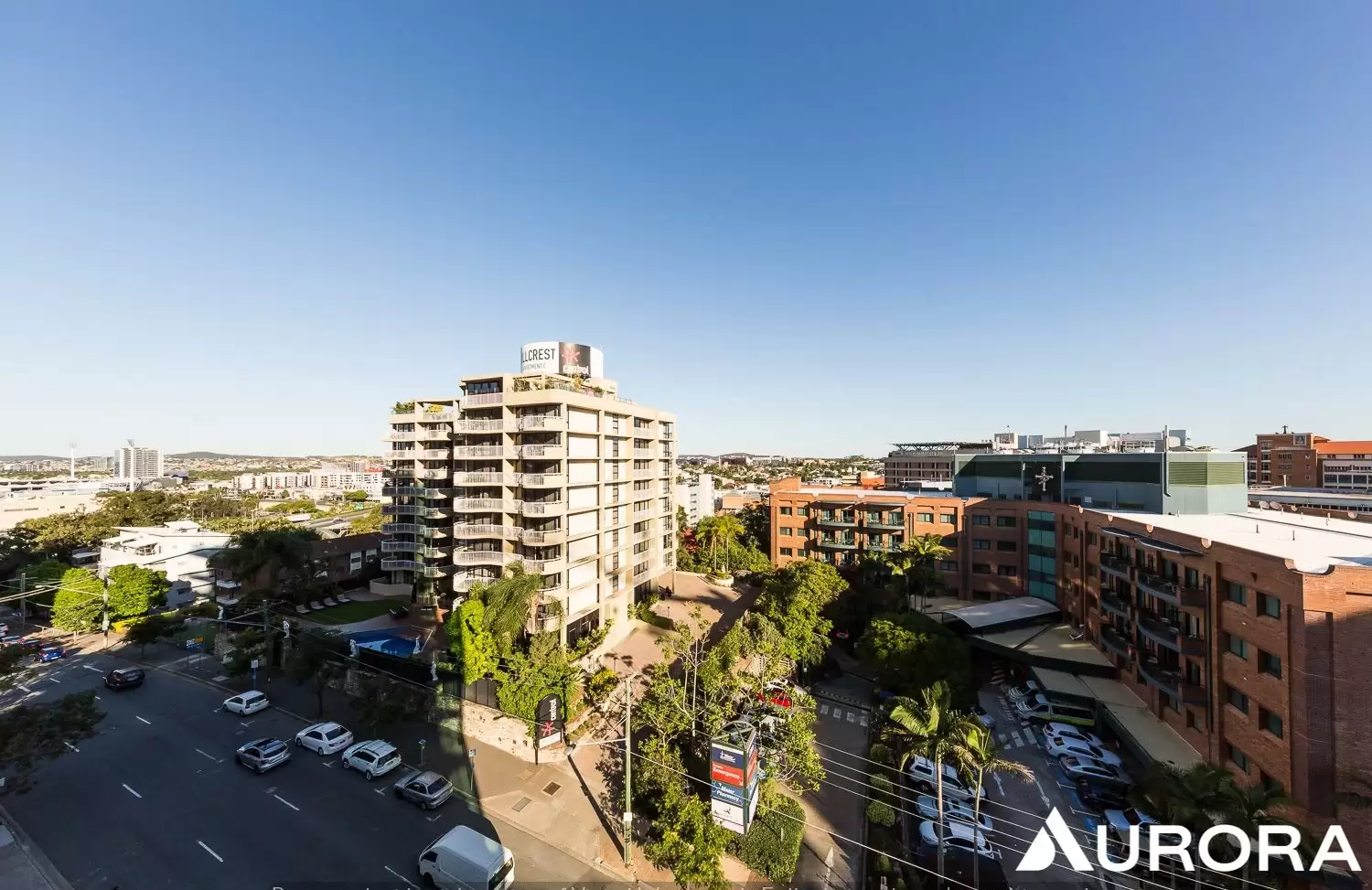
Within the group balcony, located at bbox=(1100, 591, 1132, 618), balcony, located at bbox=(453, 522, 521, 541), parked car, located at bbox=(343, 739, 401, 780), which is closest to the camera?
parked car, located at bbox=(343, 739, 401, 780)

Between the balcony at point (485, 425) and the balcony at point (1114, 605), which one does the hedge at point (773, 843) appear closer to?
the balcony at point (1114, 605)

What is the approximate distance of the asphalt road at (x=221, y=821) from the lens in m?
25.2

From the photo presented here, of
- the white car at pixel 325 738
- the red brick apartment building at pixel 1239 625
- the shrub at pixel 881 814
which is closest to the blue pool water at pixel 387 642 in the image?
the white car at pixel 325 738

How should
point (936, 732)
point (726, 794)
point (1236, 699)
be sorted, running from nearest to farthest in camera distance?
1. point (726, 794)
2. point (936, 732)
3. point (1236, 699)

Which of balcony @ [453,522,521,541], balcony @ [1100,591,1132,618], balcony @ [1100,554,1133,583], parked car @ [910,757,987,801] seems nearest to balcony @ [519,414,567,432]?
balcony @ [453,522,521,541]

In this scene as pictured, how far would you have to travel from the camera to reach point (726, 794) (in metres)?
25.7

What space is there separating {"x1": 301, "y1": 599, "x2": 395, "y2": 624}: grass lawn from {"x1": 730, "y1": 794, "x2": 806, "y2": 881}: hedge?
48151mm

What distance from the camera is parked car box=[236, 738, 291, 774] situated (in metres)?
33.0

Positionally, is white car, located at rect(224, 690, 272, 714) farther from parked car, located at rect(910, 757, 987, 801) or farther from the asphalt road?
parked car, located at rect(910, 757, 987, 801)

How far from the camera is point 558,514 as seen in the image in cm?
4531

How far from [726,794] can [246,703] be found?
39.0m

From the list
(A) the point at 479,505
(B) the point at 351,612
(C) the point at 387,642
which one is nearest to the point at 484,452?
(A) the point at 479,505

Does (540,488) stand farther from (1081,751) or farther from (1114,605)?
(1114,605)

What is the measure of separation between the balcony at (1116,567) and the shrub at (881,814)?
25865 mm
